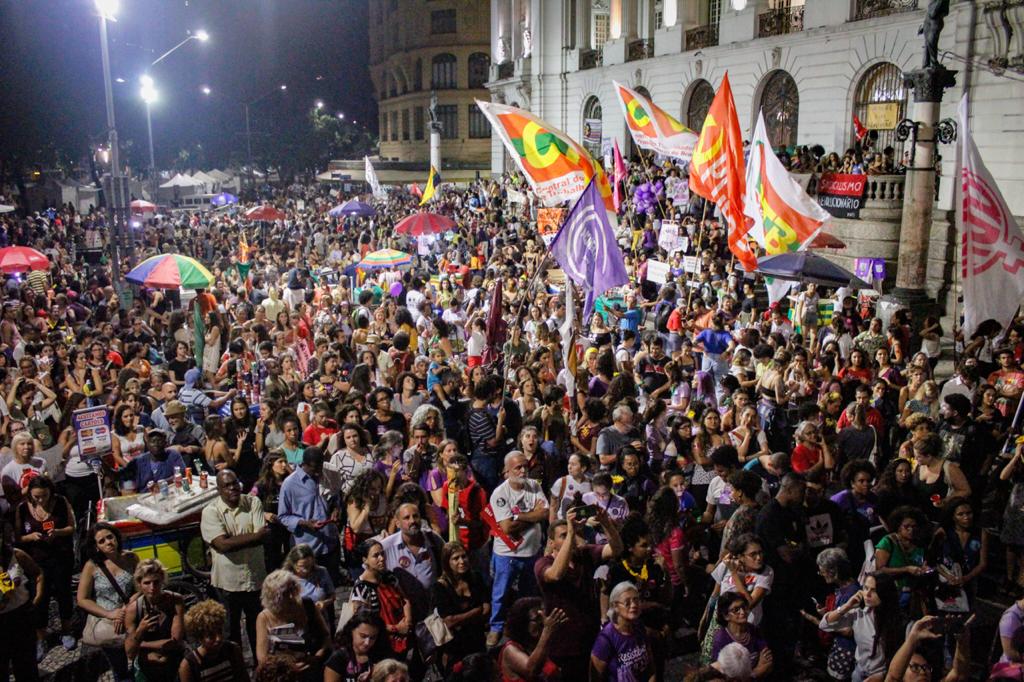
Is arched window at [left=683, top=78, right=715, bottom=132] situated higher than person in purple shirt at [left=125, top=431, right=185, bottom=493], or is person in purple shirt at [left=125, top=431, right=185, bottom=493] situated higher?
arched window at [left=683, top=78, right=715, bottom=132]

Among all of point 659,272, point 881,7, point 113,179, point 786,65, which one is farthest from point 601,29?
point 659,272

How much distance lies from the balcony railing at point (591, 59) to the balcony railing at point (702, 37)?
6636 millimetres

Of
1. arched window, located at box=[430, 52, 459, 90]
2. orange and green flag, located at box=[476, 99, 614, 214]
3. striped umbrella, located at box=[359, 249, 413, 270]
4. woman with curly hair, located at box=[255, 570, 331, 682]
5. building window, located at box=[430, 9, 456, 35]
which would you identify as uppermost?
building window, located at box=[430, 9, 456, 35]

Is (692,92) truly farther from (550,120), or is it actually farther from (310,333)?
(310,333)

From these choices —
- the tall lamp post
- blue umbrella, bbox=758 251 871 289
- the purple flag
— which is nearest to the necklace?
the purple flag

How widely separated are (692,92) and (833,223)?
45.7 feet

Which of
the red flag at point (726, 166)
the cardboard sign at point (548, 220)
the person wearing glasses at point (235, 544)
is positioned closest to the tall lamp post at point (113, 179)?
the cardboard sign at point (548, 220)

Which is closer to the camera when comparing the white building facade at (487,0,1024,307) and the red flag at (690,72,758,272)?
the red flag at (690,72,758,272)

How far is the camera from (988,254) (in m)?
7.57

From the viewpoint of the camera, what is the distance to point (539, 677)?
4961 millimetres

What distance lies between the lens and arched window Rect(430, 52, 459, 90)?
70.2 meters

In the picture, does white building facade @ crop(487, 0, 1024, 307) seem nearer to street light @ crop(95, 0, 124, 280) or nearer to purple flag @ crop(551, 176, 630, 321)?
purple flag @ crop(551, 176, 630, 321)

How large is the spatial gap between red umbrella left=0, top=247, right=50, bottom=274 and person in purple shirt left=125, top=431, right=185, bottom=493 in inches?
387

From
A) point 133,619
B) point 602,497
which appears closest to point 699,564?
point 602,497
